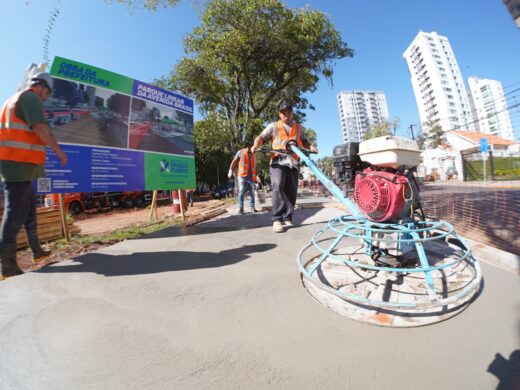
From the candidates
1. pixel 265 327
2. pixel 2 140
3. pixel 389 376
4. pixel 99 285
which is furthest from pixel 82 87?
pixel 389 376

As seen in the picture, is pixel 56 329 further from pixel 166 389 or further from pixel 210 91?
pixel 210 91

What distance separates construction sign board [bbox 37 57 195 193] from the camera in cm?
287

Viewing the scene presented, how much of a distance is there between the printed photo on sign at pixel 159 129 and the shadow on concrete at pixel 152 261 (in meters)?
2.16

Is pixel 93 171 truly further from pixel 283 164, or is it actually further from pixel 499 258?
pixel 499 258

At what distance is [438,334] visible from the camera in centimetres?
97

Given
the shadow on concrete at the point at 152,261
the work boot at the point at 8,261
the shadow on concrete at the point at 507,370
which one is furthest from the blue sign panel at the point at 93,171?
the shadow on concrete at the point at 507,370

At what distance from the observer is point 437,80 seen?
7550 cm

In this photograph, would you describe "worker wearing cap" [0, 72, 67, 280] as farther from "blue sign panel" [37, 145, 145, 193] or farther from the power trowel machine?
the power trowel machine

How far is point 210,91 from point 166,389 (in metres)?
14.6

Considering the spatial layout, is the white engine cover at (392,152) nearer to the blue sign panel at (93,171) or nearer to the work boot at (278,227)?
the work boot at (278,227)

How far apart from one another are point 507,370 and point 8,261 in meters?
2.97

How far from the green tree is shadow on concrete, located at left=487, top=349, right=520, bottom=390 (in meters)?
8.94

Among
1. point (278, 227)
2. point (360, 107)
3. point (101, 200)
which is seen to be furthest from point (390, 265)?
point (360, 107)

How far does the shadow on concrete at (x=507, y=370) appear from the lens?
2.33ft
